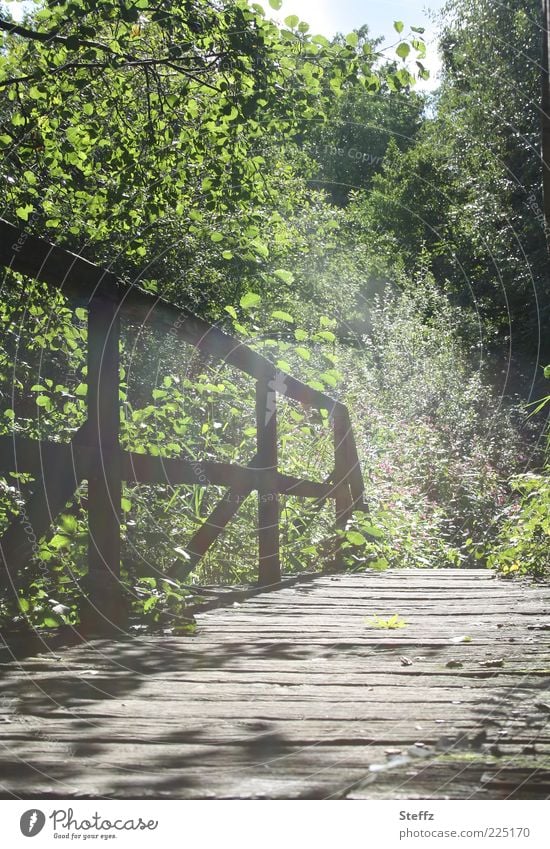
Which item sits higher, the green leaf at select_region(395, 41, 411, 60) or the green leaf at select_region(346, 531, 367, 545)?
the green leaf at select_region(395, 41, 411, 60)

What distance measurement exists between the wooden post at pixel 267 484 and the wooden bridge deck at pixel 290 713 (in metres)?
1.18

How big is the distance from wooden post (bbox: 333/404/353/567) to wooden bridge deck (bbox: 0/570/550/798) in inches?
98.1

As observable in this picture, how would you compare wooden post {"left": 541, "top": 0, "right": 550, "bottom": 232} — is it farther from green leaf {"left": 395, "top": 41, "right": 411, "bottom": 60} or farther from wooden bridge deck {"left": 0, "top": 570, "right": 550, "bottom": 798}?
green leaf {"left": 395, "top": 41, "right": 411, "bottom": 60}

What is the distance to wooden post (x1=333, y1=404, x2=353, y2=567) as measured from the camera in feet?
17.6

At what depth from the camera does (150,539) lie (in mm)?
3912

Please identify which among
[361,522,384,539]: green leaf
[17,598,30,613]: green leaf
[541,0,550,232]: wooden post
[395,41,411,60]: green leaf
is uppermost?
[395,41,411,60]: green leaf

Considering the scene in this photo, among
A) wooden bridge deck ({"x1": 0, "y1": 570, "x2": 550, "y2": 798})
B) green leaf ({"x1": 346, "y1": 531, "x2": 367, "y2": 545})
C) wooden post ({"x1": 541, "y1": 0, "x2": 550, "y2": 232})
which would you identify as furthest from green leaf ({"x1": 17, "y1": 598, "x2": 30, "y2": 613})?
green leaf ({"x1": 346, "y1": 531, "x2": 367, "y2": 545})

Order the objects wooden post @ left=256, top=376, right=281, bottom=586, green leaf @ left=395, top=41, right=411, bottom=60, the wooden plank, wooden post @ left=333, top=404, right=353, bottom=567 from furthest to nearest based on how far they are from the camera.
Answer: wooden post @ left=333, top=404, right=353, bottom=567 → green leaf @ left=395, top=41, right=411, bottom=60 → wooden post @ left=256, top=376, right=281, bottom=586 → the wooden plank

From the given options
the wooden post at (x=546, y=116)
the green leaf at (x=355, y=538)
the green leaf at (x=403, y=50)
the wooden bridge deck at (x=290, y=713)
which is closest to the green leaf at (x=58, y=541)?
the wooden bridge deck at (x=290, y=713)

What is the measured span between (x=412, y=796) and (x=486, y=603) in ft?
7.37

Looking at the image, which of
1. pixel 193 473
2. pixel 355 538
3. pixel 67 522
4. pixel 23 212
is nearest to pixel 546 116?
pixel 193 473

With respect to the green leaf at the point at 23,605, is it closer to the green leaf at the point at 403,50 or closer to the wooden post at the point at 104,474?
the wooden post at the point at 104,474

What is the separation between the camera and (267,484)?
3969 millimetres

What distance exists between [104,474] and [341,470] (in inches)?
118
